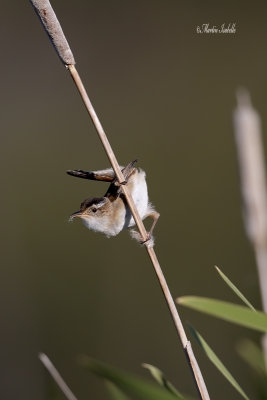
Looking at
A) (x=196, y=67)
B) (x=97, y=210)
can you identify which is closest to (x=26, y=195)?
(x=196, y=67)

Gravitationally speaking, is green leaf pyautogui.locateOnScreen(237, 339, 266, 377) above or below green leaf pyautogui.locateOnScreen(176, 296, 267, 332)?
below

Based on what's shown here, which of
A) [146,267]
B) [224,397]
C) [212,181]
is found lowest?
[224,397]

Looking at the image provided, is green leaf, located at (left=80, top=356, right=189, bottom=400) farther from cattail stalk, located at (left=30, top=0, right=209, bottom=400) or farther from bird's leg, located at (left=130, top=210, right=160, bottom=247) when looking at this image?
bird's leg, located at (left=130, top=210, right=160, bottom=247)

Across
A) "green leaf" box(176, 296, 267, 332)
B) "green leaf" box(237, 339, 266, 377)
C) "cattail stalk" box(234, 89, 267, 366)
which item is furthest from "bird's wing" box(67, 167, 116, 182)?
"green leaf" box(176, 296, 267, 332)

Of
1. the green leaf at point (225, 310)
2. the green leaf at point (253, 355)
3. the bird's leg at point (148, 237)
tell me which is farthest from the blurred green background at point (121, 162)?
the green leaf at point (225, 310)

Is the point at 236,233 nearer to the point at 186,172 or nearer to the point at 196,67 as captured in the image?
the point at 186,172

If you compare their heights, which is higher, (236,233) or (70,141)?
(70,141)
